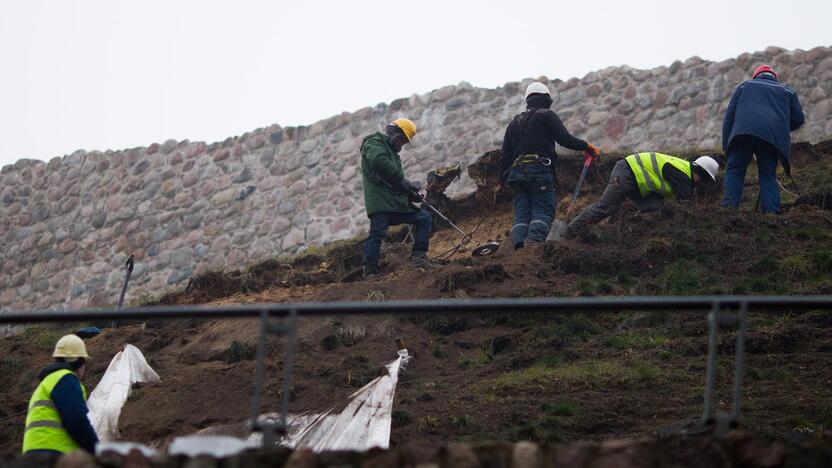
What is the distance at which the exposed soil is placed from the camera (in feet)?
28.7

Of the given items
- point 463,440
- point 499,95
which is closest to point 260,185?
point 499,95

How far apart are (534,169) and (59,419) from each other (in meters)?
6.67

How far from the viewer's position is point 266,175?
64.2 ft

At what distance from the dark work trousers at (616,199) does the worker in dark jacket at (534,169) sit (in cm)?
34

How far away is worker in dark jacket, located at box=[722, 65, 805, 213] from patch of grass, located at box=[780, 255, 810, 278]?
1.64 meters

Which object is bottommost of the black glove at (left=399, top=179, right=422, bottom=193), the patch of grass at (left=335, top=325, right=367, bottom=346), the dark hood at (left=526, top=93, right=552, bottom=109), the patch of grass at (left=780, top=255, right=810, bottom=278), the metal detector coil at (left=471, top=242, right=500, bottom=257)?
the patch of grass at (left=335, top=325, right=367, bottom=346)

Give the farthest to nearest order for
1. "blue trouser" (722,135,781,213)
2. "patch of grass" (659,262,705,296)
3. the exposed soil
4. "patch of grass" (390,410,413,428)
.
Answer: "blue trouser" (722,135,781,213), "patch of grass" (659,262,705,296), the exposed soil, "patch of grass" (390,410,413,428)

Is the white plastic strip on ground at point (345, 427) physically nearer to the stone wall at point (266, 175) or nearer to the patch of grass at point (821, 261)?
the patch of grass at point (821, 261)

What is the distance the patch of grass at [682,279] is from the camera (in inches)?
449

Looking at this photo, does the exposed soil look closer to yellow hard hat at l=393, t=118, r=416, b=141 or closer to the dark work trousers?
the dark work trousers

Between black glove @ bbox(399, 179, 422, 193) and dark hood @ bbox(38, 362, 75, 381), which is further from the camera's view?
black glove @ bbox(399, 179, 422, 193)

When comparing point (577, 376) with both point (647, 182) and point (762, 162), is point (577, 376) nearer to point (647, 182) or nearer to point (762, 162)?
point (647, 182)

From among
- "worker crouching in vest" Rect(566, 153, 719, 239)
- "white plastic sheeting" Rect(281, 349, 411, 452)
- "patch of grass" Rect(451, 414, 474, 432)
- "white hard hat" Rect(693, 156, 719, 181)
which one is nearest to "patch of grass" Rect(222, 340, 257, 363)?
"white plastic sheeting" Rect(281, 349, 411, 452)

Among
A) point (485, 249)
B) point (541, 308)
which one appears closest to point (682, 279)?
point (485, 249)
